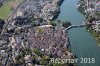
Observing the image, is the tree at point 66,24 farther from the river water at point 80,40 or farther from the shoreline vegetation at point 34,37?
the river water at point 80,40

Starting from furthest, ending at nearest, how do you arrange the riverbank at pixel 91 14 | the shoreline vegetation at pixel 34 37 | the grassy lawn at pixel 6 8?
1. the grassy lawn at pixel 6 8
2. the riverbank at pixel 91 14
3. the shoreline vegetation at pixel 34 37

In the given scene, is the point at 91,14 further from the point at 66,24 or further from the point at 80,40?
the point at 80,40

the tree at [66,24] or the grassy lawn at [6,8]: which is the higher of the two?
the grassy lawn at [6,8]

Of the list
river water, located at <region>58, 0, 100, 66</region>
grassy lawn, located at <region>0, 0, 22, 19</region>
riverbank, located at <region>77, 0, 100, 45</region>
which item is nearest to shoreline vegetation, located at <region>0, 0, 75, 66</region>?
river water, located at <region>58, 0, 100, 66</region>

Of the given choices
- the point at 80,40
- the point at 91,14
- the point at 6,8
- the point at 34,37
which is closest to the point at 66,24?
the point at 91,14

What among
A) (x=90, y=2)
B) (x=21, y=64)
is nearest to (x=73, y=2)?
(x=90, y=2)

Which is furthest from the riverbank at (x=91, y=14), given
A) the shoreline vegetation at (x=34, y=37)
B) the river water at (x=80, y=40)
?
the shoreline vegetation at (x=34, y=37)
